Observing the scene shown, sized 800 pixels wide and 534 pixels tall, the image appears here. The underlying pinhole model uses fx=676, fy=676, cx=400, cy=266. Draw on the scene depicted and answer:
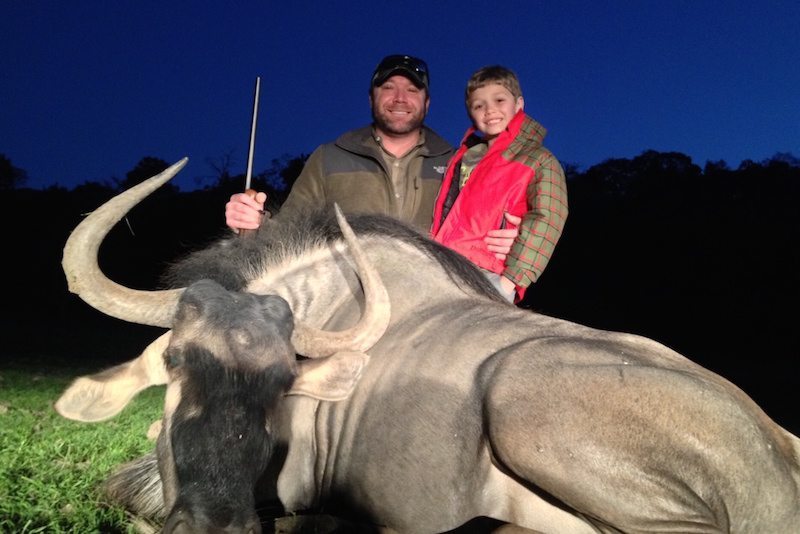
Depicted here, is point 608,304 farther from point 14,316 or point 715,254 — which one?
point 14,316

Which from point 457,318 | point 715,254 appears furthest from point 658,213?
point 457,318

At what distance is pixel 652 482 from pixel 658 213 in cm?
2559

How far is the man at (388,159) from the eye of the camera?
5723 millimetres

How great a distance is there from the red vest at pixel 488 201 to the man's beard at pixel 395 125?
104cm

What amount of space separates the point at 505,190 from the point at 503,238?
1.09 ft

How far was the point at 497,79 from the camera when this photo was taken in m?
5.01

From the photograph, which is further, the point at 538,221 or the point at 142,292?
the point at 538,221

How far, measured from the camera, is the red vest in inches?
184

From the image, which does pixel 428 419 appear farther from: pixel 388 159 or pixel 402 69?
pixel 402 69

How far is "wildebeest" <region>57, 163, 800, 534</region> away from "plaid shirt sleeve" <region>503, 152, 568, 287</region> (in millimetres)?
793

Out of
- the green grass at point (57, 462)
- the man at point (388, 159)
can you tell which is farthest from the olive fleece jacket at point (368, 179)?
the green grass at point (57, 462)

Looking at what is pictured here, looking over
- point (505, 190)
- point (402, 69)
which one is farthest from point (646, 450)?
point (402, 69)

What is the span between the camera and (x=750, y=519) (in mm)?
2678

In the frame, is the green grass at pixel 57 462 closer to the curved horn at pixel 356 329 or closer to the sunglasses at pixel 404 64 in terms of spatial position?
the curved horn at pixel 356 329
